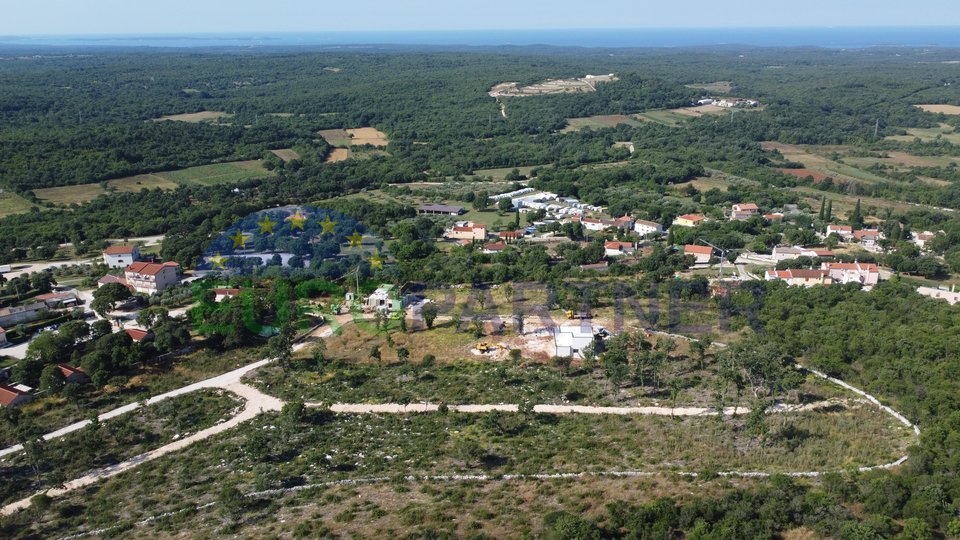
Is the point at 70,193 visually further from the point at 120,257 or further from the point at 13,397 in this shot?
the point at 13,397

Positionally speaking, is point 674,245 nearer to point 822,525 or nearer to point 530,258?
point 530,258

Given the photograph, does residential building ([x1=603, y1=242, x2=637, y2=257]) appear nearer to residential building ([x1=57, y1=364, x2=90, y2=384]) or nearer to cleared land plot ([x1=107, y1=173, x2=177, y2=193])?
residential building ([x1=57, y1=364, x2=90, y2=384])

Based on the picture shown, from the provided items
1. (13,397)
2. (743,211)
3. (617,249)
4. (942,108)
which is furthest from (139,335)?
(942,108)

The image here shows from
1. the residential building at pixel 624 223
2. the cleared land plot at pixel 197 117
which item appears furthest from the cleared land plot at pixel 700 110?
the cleared land plot at pixel 197 117

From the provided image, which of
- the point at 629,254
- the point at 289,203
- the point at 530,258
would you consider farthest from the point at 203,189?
the point at 629,254

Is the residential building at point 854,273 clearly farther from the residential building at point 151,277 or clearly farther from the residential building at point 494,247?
the residential building at point 151,277
